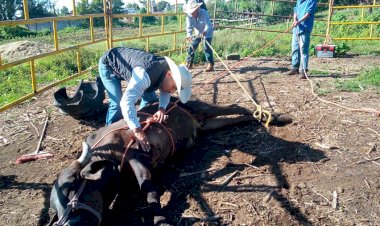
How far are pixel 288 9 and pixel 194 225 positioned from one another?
29492mm

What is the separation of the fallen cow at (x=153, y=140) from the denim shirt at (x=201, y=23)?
152 inches

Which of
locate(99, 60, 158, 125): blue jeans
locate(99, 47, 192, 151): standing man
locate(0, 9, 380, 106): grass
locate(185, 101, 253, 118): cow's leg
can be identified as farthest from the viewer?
locate(0, 9, 380, 106): grass

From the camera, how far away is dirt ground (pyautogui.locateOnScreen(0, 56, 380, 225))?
10.2 ft

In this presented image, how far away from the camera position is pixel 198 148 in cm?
432

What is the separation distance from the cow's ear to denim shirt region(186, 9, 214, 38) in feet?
18.5

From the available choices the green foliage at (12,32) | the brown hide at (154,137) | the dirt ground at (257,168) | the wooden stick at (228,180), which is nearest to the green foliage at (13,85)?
the dirt ground at (257,168)

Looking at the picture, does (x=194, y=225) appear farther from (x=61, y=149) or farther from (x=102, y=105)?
(x=102, y=105)

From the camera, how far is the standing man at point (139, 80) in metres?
3.32

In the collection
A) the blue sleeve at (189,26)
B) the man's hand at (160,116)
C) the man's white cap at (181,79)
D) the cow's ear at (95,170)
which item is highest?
the blue sleeve at (189,26)

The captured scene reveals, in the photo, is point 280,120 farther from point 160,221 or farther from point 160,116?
point 160,221

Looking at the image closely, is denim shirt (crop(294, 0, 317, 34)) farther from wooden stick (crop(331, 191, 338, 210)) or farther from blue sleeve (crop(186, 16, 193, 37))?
wooden stick (crop(331, 191, 338, 210))

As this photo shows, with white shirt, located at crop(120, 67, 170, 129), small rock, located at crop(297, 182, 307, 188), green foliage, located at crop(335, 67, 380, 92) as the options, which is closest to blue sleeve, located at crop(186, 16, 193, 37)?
green foliage, located at crop(335, 67, 380, 92)

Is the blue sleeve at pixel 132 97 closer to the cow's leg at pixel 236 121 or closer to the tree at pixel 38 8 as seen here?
the cow's leg at pixel 236 121

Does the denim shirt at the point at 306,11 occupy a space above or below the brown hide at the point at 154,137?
above
